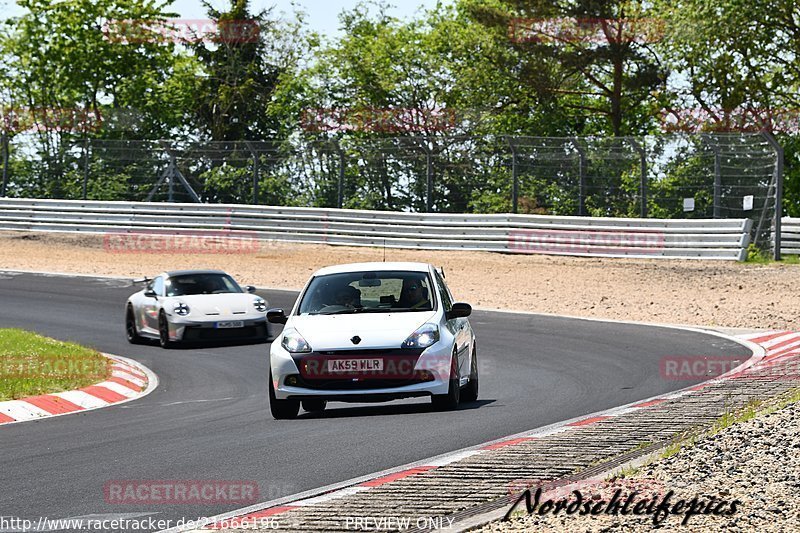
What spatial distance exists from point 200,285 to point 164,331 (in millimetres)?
1149

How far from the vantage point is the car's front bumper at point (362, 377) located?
1128 cm

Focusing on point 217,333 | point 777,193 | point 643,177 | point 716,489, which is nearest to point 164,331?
point 217,333

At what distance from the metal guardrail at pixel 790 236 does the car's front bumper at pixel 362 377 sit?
21.0 m

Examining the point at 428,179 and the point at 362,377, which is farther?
the point at 428,179

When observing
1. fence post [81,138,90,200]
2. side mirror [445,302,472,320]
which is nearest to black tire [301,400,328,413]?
side mirror [445,302,472,320]

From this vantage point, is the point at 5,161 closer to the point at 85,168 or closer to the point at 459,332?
the point at 85,168

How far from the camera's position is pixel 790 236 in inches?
1203

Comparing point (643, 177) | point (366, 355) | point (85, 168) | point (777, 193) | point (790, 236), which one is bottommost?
point (366, 355)

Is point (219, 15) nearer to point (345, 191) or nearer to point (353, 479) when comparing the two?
point (345, 191)

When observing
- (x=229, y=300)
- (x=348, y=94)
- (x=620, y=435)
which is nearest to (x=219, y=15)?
(x=348, y=94)

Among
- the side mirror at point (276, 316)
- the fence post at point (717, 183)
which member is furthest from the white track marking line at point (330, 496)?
the fence post at point (717, 183)

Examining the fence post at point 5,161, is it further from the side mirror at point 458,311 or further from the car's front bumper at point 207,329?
the side mirror at point 458,311

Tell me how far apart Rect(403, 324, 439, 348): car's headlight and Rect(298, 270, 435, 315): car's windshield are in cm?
61

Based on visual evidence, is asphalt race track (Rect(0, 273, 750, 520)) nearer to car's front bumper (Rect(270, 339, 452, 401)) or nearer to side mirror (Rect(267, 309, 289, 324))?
car's front bumper (Rect(270, 339, 452, 401))
